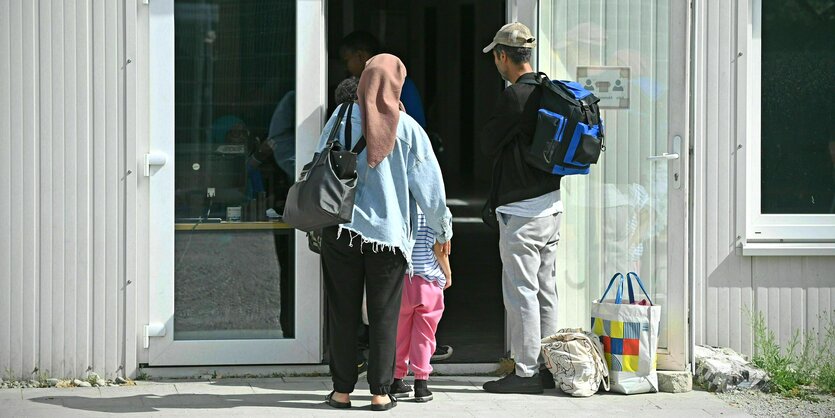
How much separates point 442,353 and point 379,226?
168cm

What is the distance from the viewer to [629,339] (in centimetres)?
653

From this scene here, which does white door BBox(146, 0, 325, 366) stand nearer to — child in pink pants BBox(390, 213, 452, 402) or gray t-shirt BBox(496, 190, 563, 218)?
child in pink pants BBox(390, 213, 452, 402)

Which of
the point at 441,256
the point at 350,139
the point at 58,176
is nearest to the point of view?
the point at 350,139

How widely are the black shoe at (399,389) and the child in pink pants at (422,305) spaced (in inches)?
1.1

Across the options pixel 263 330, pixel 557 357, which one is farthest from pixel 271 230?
pixel 557 357

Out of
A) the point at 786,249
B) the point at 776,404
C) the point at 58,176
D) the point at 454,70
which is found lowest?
the point at 776,404

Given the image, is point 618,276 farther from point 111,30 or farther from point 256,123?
point 111,30

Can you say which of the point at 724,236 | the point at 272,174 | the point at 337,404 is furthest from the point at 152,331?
the point at 724,236

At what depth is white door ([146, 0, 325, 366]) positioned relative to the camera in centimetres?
690

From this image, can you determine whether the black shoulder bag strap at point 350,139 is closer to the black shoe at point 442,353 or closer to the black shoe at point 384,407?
the black shoe at point 384,407

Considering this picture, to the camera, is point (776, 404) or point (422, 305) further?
point (776, 404)

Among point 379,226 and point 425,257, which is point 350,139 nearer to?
point 379,226

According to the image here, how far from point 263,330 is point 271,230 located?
587mm

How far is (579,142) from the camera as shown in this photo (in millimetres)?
6309
